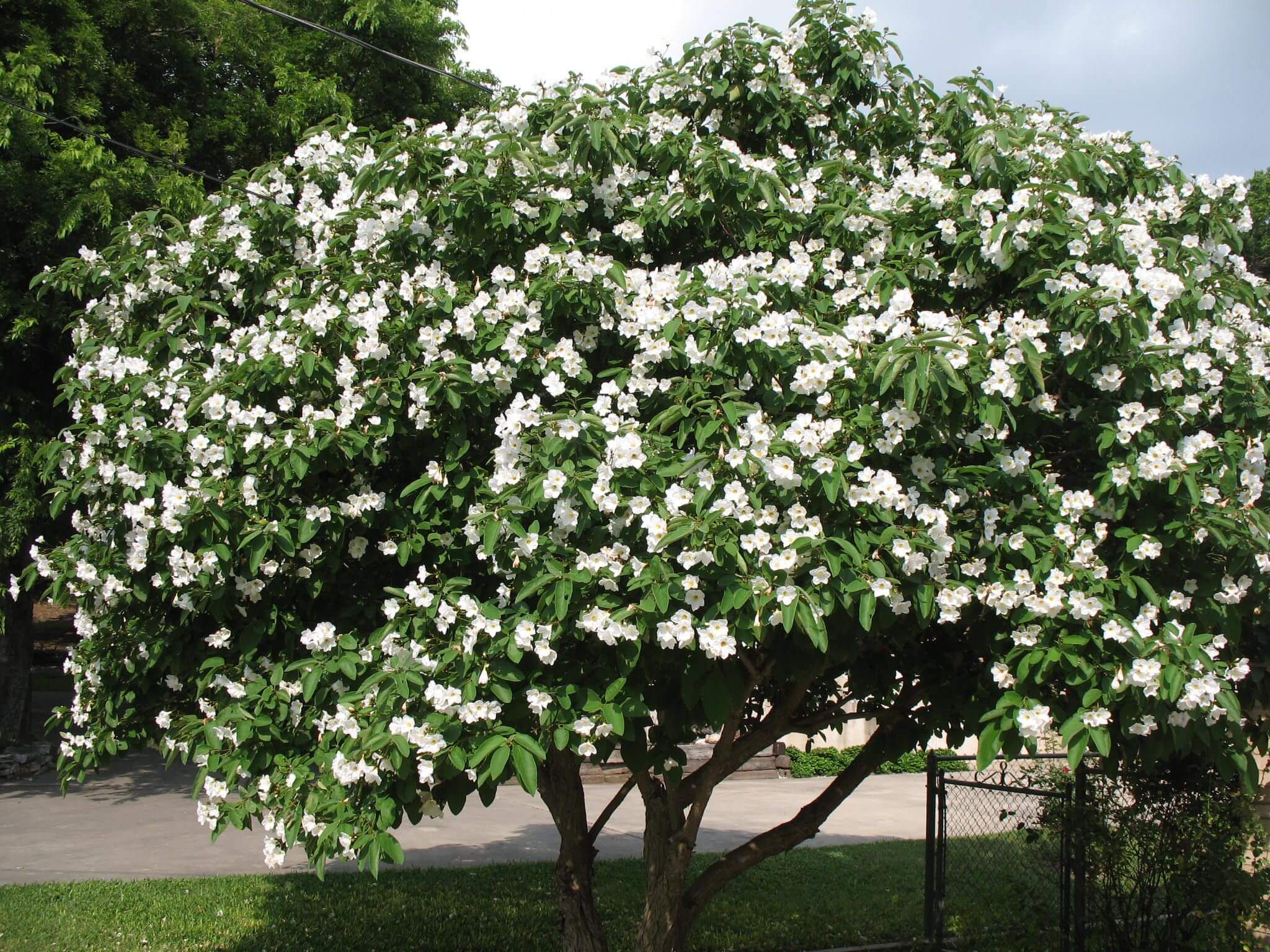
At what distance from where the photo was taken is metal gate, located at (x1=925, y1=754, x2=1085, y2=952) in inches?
208

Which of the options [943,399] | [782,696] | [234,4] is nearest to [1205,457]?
[943,399]

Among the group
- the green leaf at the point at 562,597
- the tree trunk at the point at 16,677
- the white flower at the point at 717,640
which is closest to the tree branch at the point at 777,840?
the white flower at the point at 717,640

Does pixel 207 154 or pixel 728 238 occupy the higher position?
pixel 207 154

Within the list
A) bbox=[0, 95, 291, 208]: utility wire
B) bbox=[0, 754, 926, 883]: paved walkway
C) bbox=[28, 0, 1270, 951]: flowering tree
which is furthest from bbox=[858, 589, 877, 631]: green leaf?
bbox=[0, 754, 926, 883]: paved walkway

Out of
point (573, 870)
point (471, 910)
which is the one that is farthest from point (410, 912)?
point (573, 870)

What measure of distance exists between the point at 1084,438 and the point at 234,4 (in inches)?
436

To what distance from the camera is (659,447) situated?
2.94m

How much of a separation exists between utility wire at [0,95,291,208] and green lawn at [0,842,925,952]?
4.13 meters

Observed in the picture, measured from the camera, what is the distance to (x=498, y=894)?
7555 mm

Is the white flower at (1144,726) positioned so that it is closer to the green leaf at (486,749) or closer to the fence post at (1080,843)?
the green leaf at (486,749)

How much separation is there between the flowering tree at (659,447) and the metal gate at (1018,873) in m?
1.75

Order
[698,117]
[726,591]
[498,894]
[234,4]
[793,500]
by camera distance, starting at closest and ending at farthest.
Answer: [726,591] → [793,500] → [698,117] → [498,894] → [234,4]

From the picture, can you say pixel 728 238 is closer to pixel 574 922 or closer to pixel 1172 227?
pixel 1172 227

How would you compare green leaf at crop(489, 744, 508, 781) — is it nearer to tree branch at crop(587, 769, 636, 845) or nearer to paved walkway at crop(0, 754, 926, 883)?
tree branch at crop(587, 769, 636, 845)
